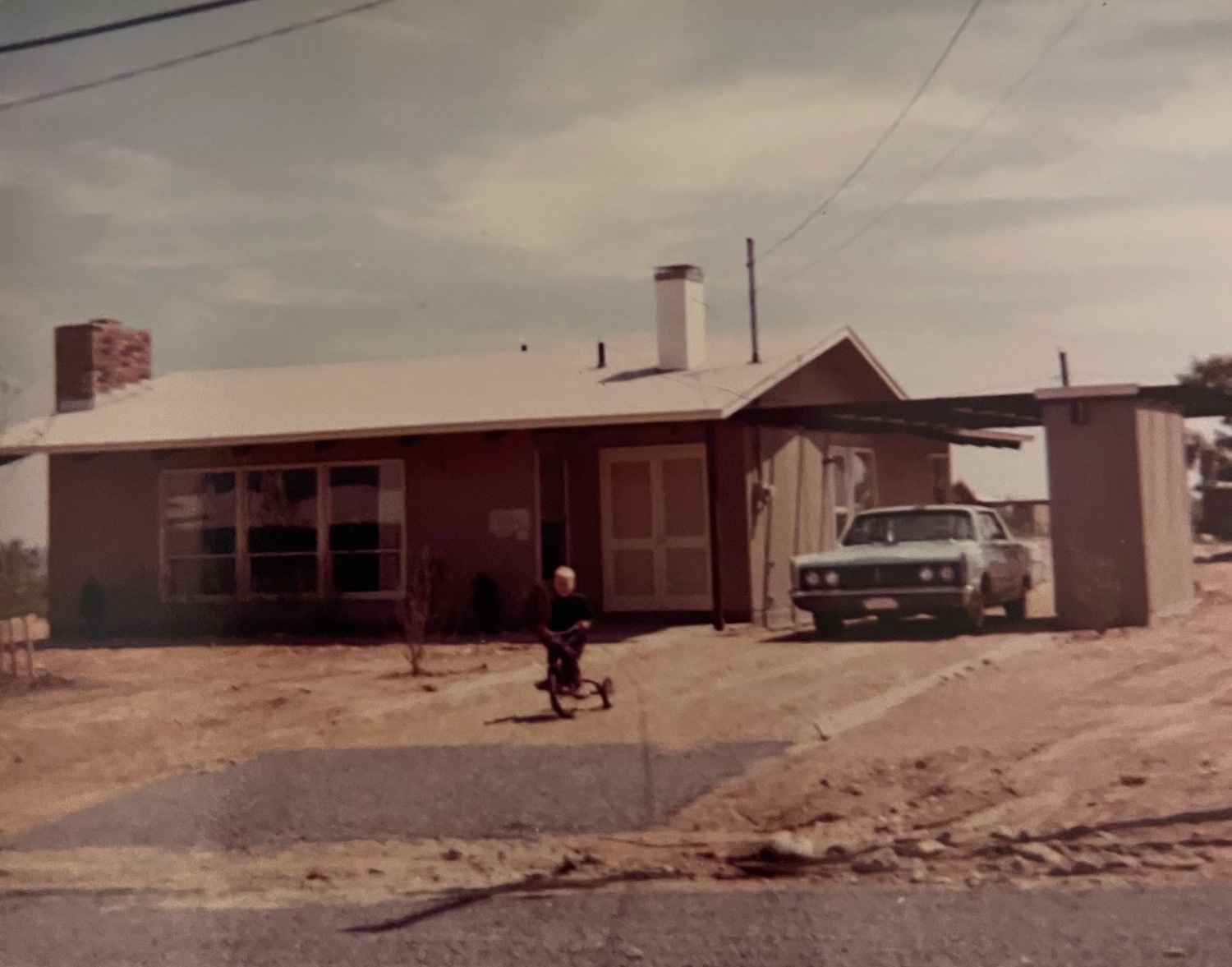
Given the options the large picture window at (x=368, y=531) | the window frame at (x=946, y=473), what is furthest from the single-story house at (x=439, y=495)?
the window frame at (x=946, y=473)

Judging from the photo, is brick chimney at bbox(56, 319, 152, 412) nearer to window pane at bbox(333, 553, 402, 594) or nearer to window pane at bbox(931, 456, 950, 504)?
window pane at bbox(333, 553, 402, 594)

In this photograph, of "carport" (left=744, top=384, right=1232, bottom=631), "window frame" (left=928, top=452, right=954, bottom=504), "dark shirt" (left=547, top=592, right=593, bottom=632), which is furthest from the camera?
"window frame" (left=928, top=452, right=954, bottom=504)

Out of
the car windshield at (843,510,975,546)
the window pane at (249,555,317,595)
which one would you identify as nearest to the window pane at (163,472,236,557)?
the window pane at (249,555,317,595)

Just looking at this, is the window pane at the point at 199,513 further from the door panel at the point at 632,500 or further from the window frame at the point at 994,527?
the window frame at the point at 994,527

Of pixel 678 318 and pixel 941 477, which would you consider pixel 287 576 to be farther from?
pixel 941 477

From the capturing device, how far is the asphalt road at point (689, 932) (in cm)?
577

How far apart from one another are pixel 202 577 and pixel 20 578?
7.66 feet

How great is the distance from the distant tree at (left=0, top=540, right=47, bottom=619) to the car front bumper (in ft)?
29.4

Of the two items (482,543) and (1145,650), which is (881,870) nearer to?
(1145,650)

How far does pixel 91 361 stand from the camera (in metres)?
20.8

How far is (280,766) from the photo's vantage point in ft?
32.9

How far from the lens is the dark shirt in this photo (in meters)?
11.4

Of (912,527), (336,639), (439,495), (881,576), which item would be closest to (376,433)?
(439,495)

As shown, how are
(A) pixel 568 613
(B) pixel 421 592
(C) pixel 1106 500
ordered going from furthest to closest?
(B) pixel 421 592, (C) pixel 1106 500, (A) pixel 568 613
